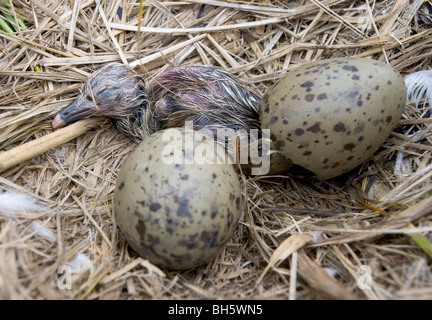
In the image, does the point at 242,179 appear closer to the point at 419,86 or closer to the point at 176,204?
the point at 176,204

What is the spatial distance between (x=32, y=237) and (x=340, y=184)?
1.65m

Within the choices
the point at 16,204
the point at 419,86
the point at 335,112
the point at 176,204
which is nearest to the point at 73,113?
the point at 16,204

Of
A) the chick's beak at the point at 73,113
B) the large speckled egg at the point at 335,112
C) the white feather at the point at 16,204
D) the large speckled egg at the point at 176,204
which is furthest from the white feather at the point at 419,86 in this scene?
→ the white feather at the point at 16,204

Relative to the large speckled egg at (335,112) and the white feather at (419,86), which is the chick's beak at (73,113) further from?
the white feather at (419,86)

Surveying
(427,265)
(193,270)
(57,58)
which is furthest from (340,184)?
(57,58)

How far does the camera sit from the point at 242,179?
2.02 metres

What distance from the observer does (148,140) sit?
180cm

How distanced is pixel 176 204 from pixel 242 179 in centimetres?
57

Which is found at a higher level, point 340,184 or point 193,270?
point 340,184

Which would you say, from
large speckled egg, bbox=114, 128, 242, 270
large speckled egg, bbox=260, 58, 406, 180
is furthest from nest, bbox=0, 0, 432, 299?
large speckled egg, bbox=260, 58, 406, 180

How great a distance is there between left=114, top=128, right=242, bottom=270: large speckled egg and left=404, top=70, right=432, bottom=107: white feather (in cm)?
123

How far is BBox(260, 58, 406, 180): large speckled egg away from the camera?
1.74 metres

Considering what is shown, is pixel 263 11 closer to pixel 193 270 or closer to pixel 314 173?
pixel 314 173

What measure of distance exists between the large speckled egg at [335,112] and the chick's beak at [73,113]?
1.05 metres
